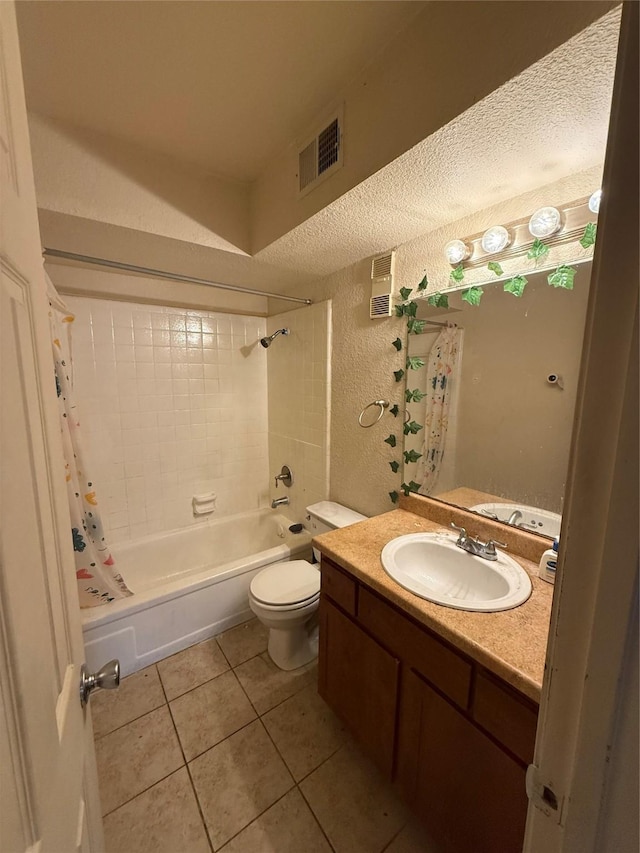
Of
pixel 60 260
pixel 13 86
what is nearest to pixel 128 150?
pixel 60 260

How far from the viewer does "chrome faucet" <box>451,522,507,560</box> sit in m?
1.15

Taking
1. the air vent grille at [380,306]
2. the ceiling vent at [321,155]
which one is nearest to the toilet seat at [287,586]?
the air vent grille at [380,306]

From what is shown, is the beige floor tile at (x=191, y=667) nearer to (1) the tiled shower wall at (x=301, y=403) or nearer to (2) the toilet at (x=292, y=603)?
(2) the toilet at (x=292, y=603)

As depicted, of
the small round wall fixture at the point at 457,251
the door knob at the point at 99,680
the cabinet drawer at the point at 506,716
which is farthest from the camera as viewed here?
the small round wall fixture at the point at 457,251

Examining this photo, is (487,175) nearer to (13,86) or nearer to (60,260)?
(13,86)

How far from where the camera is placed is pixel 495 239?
1161 millimetres

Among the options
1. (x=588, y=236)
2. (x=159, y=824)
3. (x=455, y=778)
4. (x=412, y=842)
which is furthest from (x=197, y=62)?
(x=412, y=842)

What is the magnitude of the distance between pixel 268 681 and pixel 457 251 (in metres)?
2.11

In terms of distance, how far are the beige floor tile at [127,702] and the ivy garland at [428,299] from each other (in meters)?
1.47

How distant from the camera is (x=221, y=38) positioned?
3.10 ft

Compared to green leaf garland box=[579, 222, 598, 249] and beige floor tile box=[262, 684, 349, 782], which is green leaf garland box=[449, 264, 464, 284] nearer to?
green leaf garland box=[579, 222, 598, 249]

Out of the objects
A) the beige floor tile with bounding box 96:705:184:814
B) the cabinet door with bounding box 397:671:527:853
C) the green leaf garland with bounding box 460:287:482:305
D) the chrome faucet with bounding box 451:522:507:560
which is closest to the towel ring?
the green leaf garland with bounding box 460:287:482:305

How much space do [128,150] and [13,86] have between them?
3.84 feet

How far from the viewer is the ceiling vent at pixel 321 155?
1.11 meters
